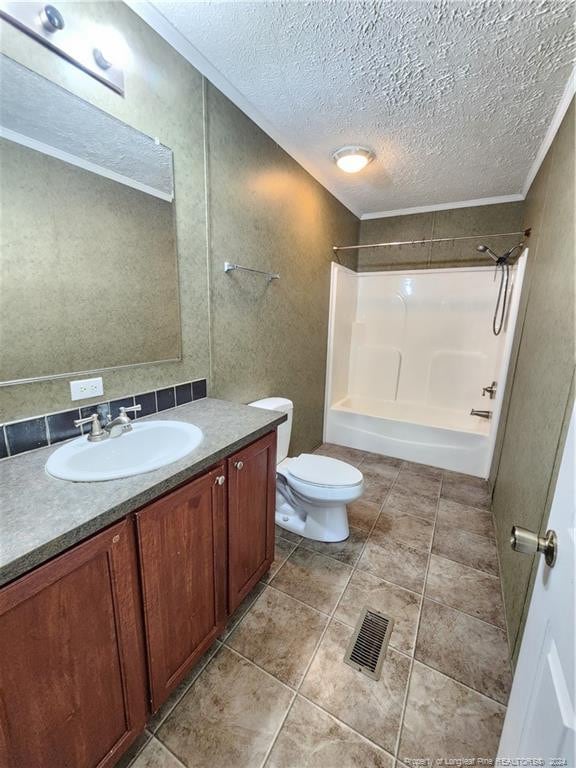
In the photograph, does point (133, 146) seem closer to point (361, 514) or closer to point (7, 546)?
point (7, 546)

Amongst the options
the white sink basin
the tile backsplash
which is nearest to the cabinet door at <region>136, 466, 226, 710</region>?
the white sink basin

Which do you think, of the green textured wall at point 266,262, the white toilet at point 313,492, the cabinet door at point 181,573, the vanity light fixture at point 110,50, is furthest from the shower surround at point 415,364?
the cabinet door at point 181,573

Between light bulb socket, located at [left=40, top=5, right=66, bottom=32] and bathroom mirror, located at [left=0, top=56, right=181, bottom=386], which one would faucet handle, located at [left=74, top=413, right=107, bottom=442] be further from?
light bulb socket, located at [left=40, top=5, right=66, bottom=32]

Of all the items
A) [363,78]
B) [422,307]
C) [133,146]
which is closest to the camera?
[133,146]

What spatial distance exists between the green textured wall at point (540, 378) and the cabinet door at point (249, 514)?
1.05m

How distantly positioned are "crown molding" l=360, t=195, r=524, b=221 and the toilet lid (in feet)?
8.57

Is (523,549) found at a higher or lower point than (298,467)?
higher

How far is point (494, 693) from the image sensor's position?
118cm

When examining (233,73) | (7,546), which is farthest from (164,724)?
(233,73)

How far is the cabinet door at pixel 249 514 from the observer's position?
1250 mm

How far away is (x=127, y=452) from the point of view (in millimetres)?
1214

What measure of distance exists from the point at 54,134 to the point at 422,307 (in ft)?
10.4

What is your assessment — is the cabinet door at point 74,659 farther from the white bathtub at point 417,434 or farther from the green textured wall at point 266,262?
the white bathtub at point 417,434

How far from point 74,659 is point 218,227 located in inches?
69.1
